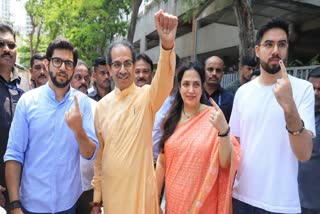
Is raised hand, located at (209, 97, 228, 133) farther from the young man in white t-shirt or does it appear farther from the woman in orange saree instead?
the young man in white t-shirt

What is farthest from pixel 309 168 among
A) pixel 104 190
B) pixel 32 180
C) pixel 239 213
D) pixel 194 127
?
pixel 32 180

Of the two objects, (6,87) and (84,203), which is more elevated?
(6,87)

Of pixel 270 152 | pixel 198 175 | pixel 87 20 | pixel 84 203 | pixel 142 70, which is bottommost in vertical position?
pixel 84 203

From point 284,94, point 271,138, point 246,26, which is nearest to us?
point 284,94

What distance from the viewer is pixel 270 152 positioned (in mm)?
2061

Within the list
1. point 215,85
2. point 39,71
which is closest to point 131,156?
point 215,85

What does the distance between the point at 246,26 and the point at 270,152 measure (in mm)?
4737

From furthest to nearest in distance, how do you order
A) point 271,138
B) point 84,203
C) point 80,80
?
1. point 80,80
2. point 84,203
3. point 271,138

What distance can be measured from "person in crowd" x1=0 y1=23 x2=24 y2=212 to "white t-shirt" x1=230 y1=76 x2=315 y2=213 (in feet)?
5.84

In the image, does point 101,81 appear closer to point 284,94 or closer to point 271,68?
point 271,68

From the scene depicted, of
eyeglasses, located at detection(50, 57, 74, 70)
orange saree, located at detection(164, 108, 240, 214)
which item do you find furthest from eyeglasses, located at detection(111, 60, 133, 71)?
orange saree, located at detection(164, 108, 240, 214)

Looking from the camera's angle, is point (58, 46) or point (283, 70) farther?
point (58, 46)

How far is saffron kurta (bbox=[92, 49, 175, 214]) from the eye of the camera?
7.08 ft

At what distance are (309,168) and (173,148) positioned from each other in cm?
129
